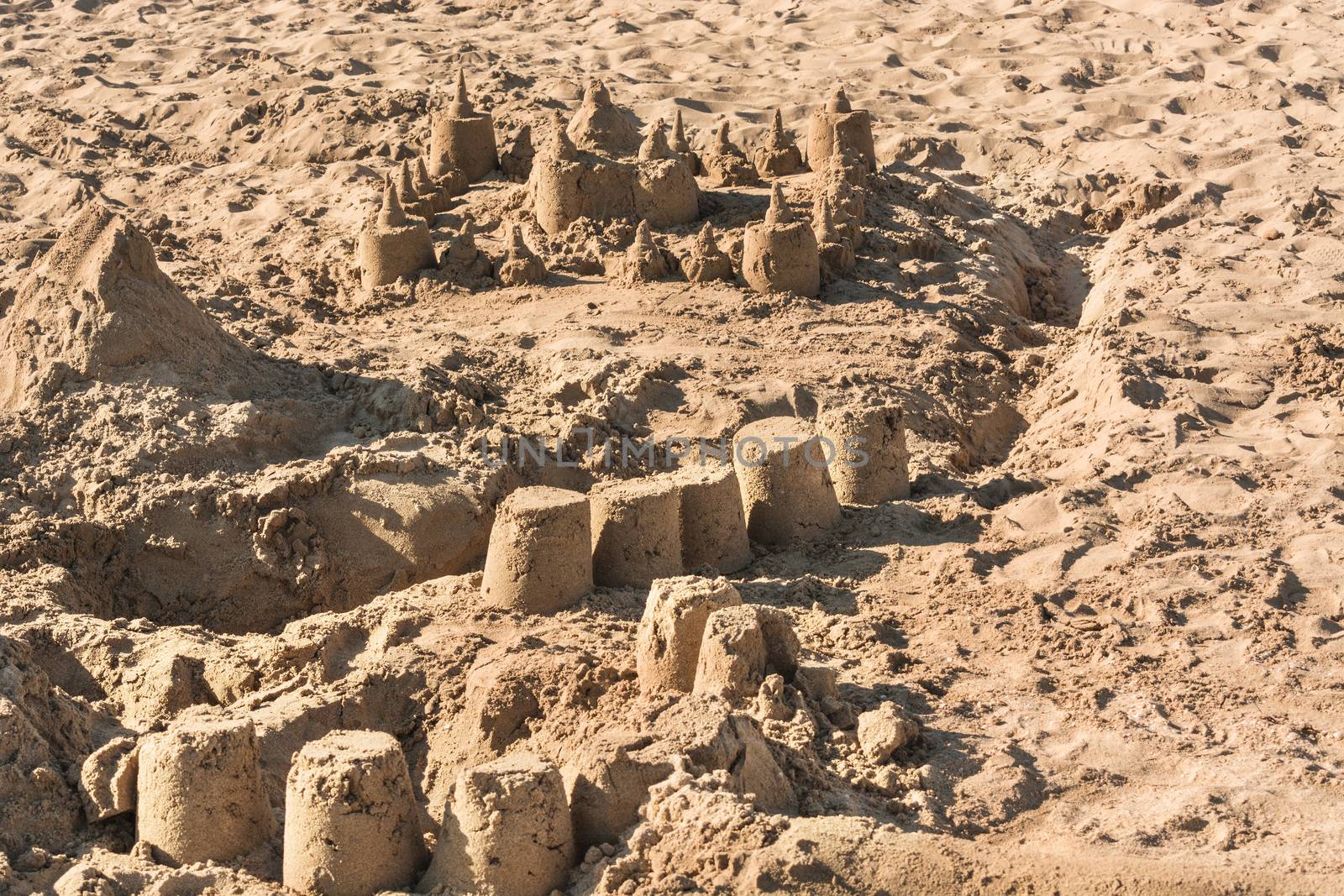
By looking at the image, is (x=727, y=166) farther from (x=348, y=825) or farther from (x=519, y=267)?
(x=348, y=825)

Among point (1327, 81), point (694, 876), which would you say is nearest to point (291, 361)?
point (694, 876)

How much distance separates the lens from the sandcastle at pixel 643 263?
29.8 feet

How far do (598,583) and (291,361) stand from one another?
2531 mm

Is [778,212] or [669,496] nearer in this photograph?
[669,496]

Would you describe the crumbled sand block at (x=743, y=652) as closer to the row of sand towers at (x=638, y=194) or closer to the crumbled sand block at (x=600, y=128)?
the row of sand towers at (x=638, y=194)

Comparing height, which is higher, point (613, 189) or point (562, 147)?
point (562, 147)

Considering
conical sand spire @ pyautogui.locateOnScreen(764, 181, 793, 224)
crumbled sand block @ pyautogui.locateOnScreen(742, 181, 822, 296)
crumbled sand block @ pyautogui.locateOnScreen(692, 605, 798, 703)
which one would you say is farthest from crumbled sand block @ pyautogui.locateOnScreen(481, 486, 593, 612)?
conical sand spire @ pyautogui.locateOnScreen(764, 181, 793, 224)

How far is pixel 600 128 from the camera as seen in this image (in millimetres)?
10359

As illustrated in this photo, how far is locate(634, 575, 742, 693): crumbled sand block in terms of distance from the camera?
4965 millimetres

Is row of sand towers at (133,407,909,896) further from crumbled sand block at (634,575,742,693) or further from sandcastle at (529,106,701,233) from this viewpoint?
sandcastle at (529,106,701,233)

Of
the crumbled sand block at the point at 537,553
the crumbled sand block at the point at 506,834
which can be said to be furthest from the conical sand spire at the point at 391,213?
the crumbled sand block at the point at 506,834

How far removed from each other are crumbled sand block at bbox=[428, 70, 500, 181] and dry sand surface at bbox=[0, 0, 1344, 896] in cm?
4

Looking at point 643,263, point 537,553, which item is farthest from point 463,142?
point 537,553

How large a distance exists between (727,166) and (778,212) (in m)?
1.59
